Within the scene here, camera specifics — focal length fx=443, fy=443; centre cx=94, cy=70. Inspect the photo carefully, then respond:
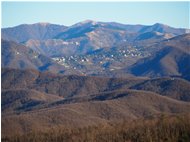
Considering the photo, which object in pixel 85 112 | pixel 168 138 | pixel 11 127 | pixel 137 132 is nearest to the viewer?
pixel 168 138

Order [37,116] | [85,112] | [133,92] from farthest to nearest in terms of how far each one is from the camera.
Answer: [133,92]
[85,112]
[37,116]

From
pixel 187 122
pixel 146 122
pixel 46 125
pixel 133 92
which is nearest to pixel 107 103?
pixel 133 92

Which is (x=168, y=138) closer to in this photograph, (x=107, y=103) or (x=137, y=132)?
(x=137, y=132)

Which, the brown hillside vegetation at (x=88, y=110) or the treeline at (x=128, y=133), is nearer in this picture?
the treeline at (x=128, y=133)

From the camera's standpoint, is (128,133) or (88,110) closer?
(128,133)

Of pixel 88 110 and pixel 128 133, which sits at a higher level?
pixel 128 133

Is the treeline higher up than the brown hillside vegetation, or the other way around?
the treeline

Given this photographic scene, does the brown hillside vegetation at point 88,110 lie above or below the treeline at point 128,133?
below

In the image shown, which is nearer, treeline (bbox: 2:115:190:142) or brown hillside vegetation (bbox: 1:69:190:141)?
treeline (bbox: 2:115:190:142)
